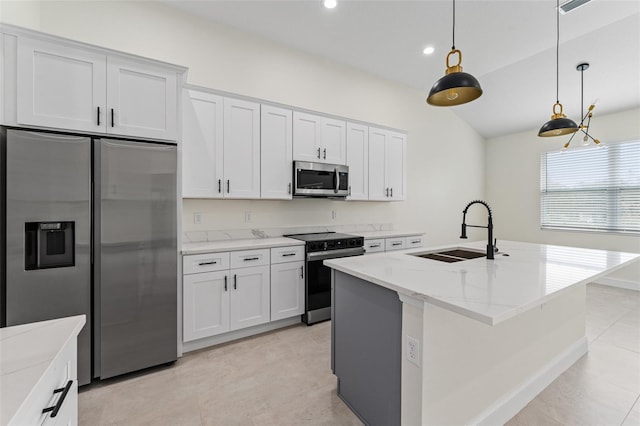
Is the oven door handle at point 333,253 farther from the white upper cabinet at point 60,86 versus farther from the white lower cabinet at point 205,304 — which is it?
the white upper cabinet at point 60,86

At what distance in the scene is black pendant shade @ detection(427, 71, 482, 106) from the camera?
169 centimetres

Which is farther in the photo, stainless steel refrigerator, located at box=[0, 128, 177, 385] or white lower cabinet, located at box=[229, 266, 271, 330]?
white lower cabinet, located at box=[229, 266, 271, 330]

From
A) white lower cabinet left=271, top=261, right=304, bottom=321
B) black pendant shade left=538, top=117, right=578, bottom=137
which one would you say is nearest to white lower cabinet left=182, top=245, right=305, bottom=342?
white lower cabinet left=271, top=261, right=304, bottom=321

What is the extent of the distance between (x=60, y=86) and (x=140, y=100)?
48 centimetres

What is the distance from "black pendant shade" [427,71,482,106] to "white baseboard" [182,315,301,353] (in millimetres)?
2559

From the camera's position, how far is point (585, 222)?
16.2 feet

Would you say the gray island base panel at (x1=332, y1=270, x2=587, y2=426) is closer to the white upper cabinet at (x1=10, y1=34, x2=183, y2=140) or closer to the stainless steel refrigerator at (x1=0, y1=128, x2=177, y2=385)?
the stainless steel refrigerator at (x1=0, y1=128, x2=177, y2=385)

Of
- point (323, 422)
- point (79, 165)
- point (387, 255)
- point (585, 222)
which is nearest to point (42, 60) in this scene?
point (79, 165)

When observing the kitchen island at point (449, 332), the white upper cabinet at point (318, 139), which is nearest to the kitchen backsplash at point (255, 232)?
the white upper cabinet at point (318, 139)

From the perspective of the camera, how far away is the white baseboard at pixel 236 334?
104 inches

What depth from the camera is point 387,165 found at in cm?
433

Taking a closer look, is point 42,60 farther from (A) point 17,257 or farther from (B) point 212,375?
(B) point 212,375

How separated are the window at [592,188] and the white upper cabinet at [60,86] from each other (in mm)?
6760

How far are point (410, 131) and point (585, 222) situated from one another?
3.38 metres
